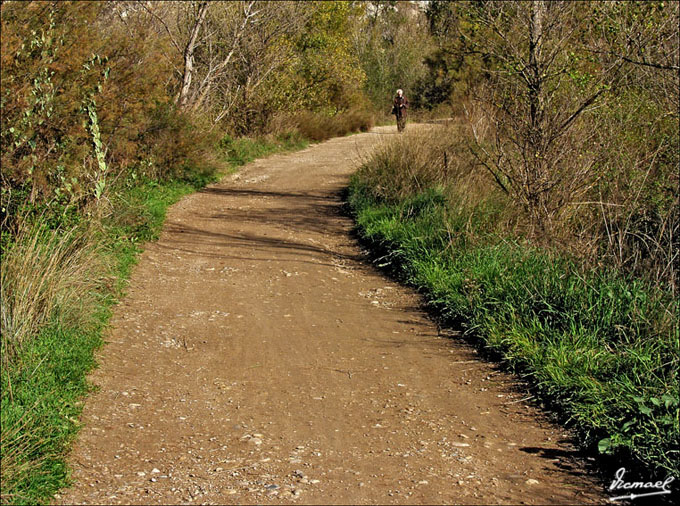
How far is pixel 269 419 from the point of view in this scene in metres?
5.09

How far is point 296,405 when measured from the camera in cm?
533

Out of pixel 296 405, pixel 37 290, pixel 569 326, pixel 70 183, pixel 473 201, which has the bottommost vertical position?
pixel 296 405

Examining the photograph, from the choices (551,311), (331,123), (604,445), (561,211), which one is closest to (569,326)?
(551,311)

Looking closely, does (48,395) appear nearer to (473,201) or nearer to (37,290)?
(37,290)

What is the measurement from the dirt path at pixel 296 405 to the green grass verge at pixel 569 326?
0.27 meters

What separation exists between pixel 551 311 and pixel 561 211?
3.58m

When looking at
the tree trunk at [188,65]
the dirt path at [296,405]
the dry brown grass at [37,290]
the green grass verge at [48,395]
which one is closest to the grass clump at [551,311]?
the dirt path at [296,405]

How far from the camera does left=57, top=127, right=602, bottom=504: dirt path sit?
4.21 metres

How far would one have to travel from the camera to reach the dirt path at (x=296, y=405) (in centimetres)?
421

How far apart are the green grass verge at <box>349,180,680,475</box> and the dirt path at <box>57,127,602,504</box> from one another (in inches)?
10.5

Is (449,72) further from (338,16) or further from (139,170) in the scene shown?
(139,170)

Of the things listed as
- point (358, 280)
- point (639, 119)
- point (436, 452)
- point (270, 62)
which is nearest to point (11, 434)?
point (436, 452)

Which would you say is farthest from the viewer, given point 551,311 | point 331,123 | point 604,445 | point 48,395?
point 331,123

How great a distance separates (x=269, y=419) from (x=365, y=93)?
3405 centimetres
